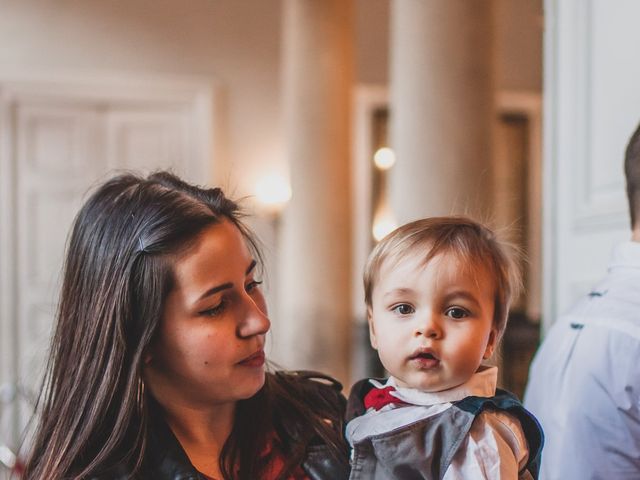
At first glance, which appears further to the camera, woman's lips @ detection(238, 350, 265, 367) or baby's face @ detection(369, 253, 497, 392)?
A: woman's lips @ detection(238, 350, 265, 367)

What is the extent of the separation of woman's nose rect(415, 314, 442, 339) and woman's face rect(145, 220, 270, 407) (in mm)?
318

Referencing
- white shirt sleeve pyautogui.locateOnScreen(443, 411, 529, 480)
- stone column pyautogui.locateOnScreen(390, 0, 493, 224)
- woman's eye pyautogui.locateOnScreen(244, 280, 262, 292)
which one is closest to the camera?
white shirt sleeve pyautogui.locateOnScreen(443, 411, 529, 480)

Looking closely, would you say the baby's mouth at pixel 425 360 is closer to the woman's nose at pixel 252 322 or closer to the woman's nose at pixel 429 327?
the woman's nose at pixel 429 327

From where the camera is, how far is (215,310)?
4.66 ft

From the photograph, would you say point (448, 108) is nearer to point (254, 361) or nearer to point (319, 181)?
point (254, 361)

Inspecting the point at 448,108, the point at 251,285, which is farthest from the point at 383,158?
the point at 251,285

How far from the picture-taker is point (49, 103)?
277 inches

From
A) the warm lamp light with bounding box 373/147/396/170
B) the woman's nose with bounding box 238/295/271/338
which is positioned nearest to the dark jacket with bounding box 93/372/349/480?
the woman's nose with bounding box 238/295/271/338

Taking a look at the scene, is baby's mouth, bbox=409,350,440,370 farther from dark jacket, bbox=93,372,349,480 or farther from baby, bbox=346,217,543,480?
dark jacket, bbox=93,372,349,480

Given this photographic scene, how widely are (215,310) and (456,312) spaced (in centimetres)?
45

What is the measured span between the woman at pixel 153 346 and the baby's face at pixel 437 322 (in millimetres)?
283

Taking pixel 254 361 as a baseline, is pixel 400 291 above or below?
above

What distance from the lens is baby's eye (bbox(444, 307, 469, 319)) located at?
1254 millimetres

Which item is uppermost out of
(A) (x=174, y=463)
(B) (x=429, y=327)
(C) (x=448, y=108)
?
(C) (x=448, y=108)
